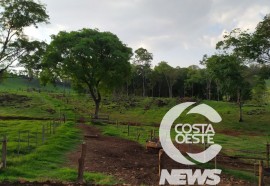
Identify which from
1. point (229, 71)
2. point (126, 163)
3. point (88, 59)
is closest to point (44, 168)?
point (126, 163)

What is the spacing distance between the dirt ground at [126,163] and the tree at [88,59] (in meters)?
24.4

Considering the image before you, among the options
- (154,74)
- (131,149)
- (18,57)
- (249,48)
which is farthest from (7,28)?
(154,74)

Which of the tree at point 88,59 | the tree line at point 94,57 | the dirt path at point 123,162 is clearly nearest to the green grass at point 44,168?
the dirt path at point 123,162

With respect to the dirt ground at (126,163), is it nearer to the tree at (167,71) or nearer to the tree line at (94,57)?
the tree line at (94,57)

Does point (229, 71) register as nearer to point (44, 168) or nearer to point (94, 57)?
point (94, 57)

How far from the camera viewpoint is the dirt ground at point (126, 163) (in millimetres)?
15634

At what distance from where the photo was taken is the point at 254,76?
147 ft

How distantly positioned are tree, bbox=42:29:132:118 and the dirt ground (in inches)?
959

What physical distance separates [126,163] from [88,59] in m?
32.2

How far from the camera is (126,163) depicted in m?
19.3

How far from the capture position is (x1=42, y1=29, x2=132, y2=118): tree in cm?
4901

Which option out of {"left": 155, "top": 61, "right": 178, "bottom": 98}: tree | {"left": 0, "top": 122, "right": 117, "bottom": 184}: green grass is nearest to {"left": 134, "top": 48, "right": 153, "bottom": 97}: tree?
{"left": 155, "top": 61, "right": 178, "bottom": 98}: tree

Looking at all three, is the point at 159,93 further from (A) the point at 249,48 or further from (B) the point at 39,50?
(B) the point at 39,50

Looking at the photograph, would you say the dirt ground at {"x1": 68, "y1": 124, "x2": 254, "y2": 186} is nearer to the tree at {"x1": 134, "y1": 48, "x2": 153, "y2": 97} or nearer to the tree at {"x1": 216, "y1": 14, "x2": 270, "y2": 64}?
the tree at {"x1": 216, "y1": 14, "x2": 270, "y2": 64}
